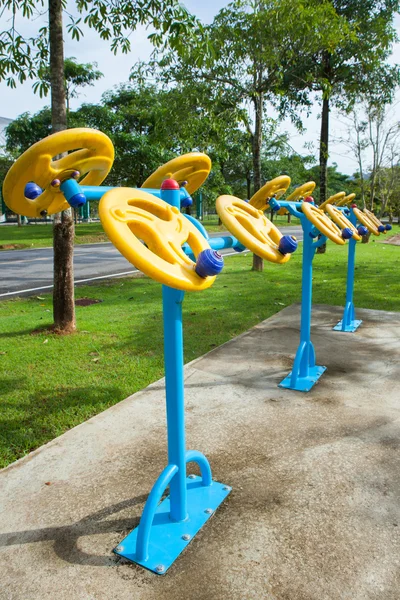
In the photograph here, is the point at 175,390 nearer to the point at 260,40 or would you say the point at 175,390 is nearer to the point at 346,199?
the point at 346,199

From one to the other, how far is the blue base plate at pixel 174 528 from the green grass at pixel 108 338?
103 centimetres

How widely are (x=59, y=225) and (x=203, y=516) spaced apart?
135 inches

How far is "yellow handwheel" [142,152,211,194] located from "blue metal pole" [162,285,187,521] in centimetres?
64

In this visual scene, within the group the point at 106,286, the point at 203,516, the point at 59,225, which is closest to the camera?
the point at 203,516

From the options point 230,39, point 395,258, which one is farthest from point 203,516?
point 395,258

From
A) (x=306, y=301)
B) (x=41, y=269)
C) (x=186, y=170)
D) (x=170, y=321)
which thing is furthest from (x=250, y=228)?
(x=41, y=269)

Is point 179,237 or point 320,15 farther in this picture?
point 320,15

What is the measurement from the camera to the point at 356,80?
12195 millimetres

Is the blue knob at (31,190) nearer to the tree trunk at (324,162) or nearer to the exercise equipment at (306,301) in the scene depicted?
the exercise equipment at (306,301)

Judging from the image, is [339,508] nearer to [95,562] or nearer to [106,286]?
[95,562]

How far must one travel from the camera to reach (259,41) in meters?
7.81

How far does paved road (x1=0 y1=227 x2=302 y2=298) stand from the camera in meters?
8.48

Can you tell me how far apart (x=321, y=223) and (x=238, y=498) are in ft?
6.03

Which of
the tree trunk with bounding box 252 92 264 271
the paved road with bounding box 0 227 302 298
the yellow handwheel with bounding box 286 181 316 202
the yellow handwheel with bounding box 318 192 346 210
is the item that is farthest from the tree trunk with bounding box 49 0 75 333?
the tree trunk with bounding box 252 92 264 271
